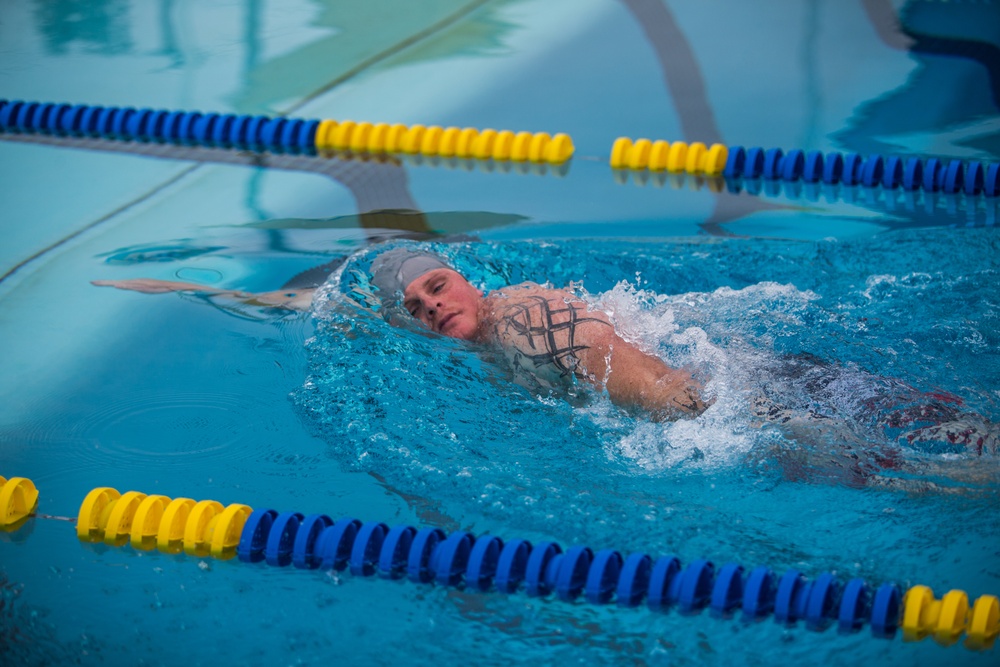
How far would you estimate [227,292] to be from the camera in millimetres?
3920

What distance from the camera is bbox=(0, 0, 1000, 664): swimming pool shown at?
237cm

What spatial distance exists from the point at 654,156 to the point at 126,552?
3.12 metres

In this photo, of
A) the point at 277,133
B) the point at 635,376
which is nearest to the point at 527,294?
the point at 635,376

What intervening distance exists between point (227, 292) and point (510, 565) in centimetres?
203

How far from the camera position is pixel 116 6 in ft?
23.4

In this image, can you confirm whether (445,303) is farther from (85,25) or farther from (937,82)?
(85,25)

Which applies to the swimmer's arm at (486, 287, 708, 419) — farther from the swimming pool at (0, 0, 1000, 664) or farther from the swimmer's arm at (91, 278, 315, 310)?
the swimmer's arm at (91, 278, 315, 310)

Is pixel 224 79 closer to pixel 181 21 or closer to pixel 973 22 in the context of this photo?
pixel 181 21

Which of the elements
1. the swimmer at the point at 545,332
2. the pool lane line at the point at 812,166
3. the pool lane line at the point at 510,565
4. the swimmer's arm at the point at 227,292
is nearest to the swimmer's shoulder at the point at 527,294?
the swimmer at the point at 545,332

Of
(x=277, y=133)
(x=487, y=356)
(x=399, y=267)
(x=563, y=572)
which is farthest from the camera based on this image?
(x=277, y=133)

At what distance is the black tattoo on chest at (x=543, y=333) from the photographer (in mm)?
3107

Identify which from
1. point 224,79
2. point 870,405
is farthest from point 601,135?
point 870,405

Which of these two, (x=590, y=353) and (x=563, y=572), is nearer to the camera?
(x=563, y=572)

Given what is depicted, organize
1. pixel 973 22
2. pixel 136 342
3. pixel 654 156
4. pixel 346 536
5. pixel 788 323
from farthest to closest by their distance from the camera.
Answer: pixel 973 22 → pixel 654 156 → pixel 136 342 → pixel 788 323 → pixel 346 536
